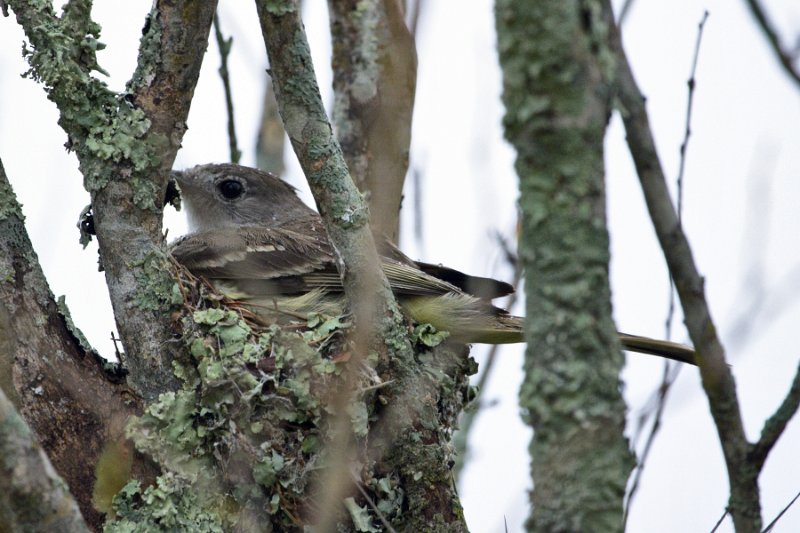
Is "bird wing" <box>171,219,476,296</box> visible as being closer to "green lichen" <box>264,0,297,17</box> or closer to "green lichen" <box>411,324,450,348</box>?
"green lichen" <box>411,324,450,348</box>

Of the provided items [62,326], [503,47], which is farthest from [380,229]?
[503,47]

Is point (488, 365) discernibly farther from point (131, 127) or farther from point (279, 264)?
point (131, 127)

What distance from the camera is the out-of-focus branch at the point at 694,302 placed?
8.58 feet

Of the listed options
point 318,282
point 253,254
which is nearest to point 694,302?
point 318,282

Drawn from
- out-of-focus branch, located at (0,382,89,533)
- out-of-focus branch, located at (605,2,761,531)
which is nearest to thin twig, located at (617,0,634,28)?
out-of-focus branch, located at (605,2,761,531)

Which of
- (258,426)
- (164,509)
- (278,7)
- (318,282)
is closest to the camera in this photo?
(278,7)

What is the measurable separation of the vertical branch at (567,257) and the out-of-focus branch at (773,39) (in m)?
0.38

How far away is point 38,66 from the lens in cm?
389

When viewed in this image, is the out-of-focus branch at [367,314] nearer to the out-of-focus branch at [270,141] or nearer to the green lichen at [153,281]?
the green lichen at [153,281]

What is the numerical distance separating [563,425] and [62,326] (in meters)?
2.24

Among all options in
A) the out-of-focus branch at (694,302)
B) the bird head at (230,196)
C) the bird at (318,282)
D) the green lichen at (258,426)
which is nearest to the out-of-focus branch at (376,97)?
the bird at (318,282)

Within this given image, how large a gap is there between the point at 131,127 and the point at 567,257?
210 cm

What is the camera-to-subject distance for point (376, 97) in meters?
5.79

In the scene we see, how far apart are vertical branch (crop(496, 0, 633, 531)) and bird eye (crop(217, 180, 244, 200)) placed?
4115mm
